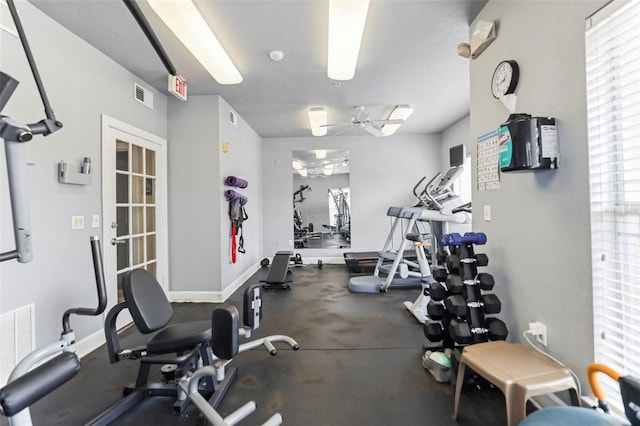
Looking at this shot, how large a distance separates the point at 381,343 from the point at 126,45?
3594mm

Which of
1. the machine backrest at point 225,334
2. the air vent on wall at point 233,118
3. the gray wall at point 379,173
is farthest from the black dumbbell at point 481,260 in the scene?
the gray wall at point 379,173

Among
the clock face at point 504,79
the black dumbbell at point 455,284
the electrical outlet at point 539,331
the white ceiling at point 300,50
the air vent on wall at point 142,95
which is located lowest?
the electrical outlet at point 539,331

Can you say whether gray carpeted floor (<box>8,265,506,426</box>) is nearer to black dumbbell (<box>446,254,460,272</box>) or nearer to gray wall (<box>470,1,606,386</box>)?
gray wall (<box>470,1,606,386</box>)

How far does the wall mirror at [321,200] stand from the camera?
20.1ft

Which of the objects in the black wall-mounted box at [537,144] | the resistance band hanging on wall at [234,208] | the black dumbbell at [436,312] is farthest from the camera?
the resistance band hanging on wall at [234,208]

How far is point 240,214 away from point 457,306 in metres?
3.20

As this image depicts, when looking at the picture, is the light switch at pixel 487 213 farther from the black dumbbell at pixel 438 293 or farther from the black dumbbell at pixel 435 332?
the black dumbbell at pixel 435 332

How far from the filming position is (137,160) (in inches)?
126

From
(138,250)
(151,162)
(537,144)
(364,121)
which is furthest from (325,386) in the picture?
(364,121)

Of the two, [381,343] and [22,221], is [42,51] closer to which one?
[22,221]

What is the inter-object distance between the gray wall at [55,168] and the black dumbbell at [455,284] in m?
2.93

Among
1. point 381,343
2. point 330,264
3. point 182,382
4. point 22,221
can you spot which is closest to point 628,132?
point 381,343

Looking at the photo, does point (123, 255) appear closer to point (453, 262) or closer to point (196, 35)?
point (196, 35)

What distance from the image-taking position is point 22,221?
1.00 m
